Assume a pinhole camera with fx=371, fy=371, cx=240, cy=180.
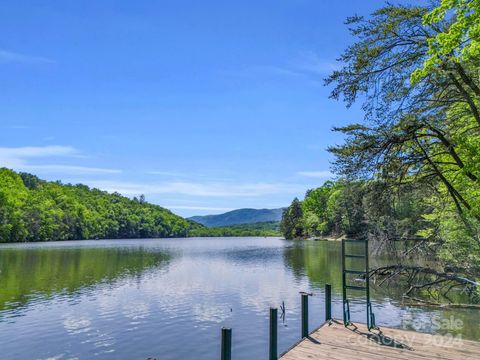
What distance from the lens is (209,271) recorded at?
40.2 meters

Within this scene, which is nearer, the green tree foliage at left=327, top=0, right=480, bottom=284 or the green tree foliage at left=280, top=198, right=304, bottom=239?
the green tree foliage at left=327, top=0, right=480, bottom=284

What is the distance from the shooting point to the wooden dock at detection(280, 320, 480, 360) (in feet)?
31.3

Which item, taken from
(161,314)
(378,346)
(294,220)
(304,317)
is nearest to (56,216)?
(294,220)

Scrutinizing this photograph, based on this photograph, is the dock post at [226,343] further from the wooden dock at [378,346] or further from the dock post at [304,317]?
the dock post at [304,317]

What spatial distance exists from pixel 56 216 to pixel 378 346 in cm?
12852

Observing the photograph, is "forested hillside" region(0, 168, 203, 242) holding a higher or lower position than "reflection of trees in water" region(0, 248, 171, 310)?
higher

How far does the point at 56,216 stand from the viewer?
122 metres

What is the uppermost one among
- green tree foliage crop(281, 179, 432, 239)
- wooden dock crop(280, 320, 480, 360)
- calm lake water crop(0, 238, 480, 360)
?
green tree foliage crop(281, 179, 432, 239)

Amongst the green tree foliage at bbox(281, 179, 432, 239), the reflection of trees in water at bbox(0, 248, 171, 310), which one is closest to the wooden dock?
the green tree foliage at bbox(281, 179, 432, 239)

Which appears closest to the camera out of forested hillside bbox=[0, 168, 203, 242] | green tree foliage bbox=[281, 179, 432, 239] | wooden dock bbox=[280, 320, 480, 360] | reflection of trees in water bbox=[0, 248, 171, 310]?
wooden dock bbox=[280, 320, 480, 360]

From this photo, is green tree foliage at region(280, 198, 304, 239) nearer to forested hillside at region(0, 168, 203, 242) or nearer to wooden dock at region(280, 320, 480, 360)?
forested hillside at region(0, 168, 203, 242)

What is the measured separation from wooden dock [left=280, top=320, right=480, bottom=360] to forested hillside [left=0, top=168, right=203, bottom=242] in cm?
9999

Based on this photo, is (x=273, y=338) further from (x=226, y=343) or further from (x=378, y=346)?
(x=378, y=346)

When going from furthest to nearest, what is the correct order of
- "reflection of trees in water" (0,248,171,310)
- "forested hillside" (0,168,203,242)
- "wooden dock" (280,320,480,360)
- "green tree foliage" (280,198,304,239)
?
1. "green tree foliage" (280,198,304,239)
2. "forested hillside" (0,168,203,242)
3. "reflection of trees in water" (0,248,171,310)
4. "wooden dock" (280,320,480,360)
